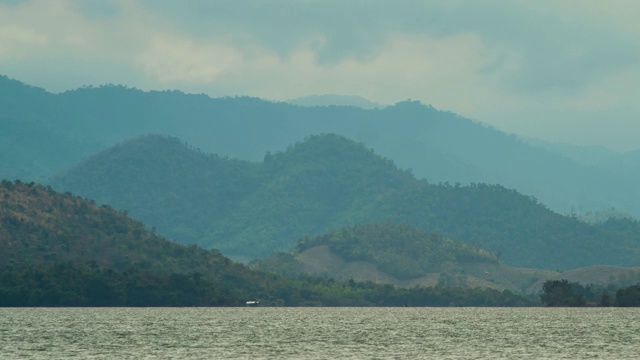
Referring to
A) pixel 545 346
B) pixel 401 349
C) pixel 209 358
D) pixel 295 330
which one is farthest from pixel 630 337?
pixel 209 358

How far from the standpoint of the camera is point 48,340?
158250 millimetres

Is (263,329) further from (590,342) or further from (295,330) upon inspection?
(590,342)

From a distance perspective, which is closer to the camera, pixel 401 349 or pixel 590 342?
pixel 401 349

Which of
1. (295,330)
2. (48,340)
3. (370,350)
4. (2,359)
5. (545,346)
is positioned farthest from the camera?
(295,330)

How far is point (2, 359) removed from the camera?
404 ft

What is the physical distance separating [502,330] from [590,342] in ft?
136

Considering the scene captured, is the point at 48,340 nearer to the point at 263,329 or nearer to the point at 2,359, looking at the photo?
the point at 2,359

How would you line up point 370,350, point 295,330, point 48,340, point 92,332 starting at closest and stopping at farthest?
1. point 370,350
2. point 48,340
3. point 92,332
4. point 295,330

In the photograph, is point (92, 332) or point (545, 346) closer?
point (545, 346)

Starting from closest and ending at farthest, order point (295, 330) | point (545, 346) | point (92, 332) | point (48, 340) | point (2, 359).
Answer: point (2, 359), point (545, 346), point (48, 340), point (92, 332), point (295, 330)

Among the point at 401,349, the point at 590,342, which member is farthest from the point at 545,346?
the point at 401,349

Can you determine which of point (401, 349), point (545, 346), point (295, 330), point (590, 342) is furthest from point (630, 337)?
point (295, 330)

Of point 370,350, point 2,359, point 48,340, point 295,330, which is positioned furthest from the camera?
point 295,330

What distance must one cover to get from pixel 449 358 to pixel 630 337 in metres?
51.1
